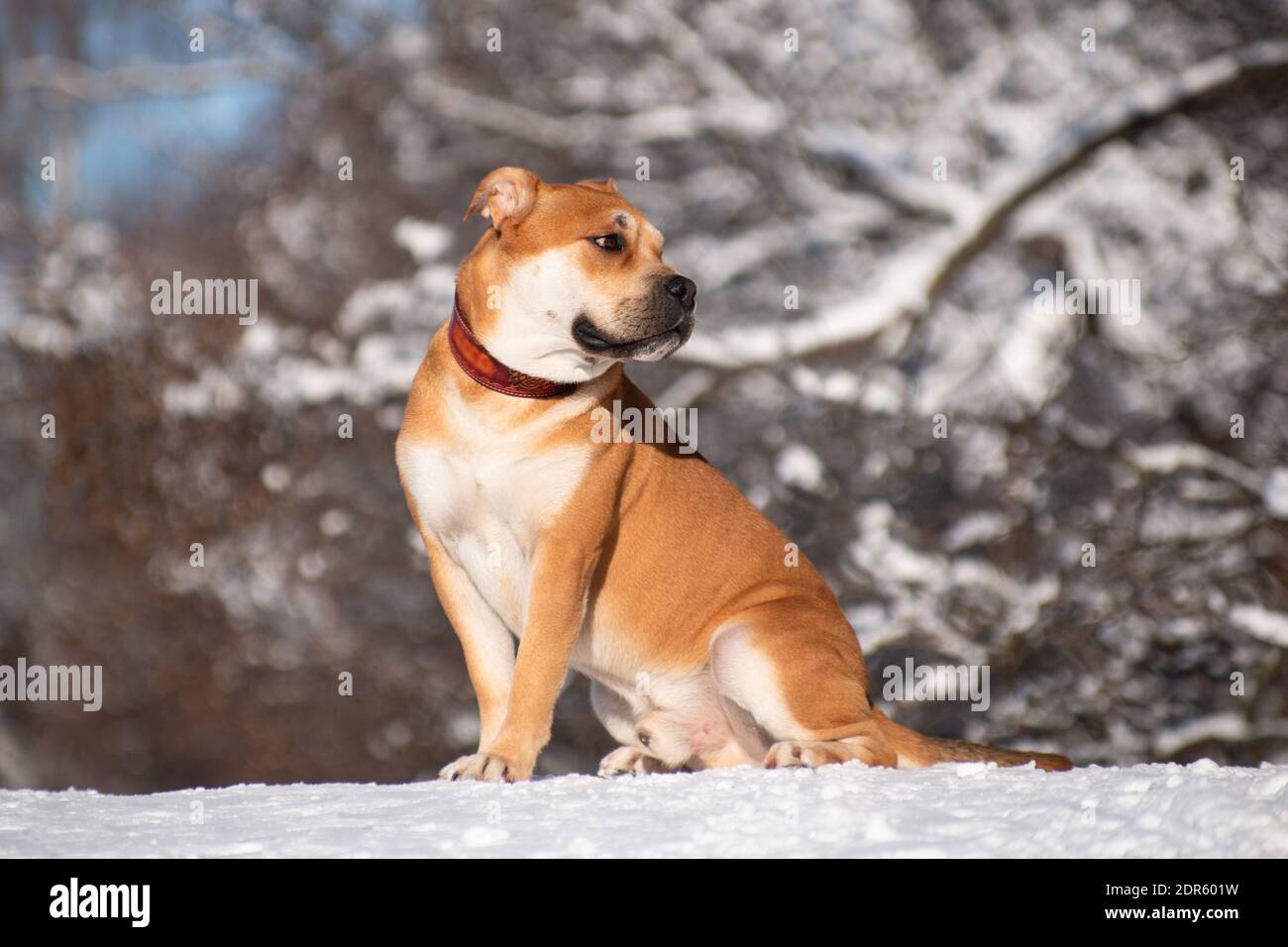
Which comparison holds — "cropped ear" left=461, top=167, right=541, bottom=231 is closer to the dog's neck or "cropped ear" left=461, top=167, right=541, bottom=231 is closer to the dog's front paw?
the dog's neck

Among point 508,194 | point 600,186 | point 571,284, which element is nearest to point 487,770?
point 571,284

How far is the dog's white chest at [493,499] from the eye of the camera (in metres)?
4.20

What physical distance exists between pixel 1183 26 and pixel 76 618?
10974mm

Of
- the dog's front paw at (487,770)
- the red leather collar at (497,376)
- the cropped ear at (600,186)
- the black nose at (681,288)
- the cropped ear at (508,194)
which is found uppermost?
the cropped ear at (600,186)

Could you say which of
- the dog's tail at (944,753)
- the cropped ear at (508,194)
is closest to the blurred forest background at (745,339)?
the dog's tail at (944,753)

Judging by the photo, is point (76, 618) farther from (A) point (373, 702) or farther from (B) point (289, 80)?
(B) point (289, 80)

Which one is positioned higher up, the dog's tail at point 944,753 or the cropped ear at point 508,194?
the cropped ear at point 508,194

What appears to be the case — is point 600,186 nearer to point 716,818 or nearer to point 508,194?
point 508,194

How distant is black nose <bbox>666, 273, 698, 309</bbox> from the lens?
13.8 ft

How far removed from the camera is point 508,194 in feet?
14.3

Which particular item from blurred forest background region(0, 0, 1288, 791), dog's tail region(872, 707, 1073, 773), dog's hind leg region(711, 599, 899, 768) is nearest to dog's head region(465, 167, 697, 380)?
dog's hind leg region(711, 599, 899, 768)

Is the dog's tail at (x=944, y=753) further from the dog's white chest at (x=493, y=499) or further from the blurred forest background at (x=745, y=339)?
the blurred forest background at (x=745, y=339)

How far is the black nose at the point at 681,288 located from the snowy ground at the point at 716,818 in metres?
1.50

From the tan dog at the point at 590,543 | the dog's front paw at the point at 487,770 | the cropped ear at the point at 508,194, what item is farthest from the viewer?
the cropped ear at the point at 508,194
